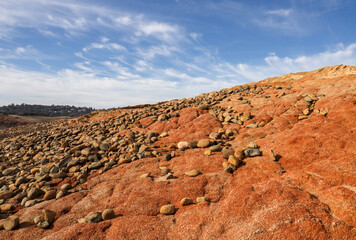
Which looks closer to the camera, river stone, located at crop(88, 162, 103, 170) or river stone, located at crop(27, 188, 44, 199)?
river stone, located at crop(27, 188, 44, 199)

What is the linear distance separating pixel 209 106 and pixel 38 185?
29.6ft

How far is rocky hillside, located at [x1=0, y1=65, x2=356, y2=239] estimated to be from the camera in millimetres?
3410

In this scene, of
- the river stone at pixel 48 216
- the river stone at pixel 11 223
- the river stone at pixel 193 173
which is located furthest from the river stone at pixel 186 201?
the river stone at pixel 11 223

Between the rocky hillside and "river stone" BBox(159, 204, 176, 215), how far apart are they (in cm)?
2

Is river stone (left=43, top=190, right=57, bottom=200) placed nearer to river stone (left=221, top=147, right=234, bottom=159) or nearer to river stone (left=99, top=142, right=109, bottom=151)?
river stone (left=99, top=142, right=109, bottom=151)

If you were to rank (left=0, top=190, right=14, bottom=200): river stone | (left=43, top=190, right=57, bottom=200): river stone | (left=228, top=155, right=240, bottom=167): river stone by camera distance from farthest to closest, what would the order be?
(left=0, top=190, right=14, bottom=200): river stone, (left=228, top=155, right=240, bottom=167): river stone, (left=43, top=190, right=57, bottom=200): river stone

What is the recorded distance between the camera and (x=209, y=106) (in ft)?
38.5

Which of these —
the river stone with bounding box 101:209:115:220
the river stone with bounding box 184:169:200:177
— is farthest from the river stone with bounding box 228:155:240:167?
the river stone with bounding box 101:209:115:220

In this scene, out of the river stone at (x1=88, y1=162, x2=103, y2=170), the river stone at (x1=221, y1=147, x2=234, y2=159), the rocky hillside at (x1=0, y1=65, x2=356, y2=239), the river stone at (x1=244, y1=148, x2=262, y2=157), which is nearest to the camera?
the rocky hillside at (x1=0, y1=65, x2=356, y2=239)

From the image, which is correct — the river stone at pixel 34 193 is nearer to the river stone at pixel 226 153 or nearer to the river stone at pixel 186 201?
the river stone at pixel 186 201

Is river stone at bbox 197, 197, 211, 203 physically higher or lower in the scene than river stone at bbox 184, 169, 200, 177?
lower

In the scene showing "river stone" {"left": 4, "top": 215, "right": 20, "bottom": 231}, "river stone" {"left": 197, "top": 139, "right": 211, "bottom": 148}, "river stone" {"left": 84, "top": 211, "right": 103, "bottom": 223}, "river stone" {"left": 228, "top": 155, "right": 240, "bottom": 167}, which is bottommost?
"river stone" {"left": 4, "top": 215, "right": 20, "bottom": 231}

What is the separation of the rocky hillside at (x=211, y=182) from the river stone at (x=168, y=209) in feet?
0.07

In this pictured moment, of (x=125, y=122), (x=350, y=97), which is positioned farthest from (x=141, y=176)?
(x=350, y=97)
